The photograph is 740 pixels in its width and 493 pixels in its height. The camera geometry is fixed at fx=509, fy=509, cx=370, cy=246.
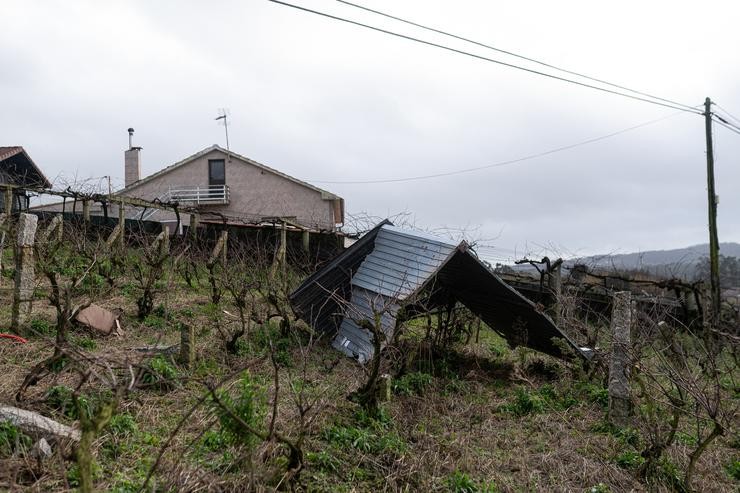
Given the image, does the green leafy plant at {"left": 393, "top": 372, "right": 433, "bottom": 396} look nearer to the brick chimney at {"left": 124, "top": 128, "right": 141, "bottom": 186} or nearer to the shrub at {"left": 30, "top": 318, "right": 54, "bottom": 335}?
the shrub at {"left": 30, "top": 318, "right": 54, "bottom": 335}

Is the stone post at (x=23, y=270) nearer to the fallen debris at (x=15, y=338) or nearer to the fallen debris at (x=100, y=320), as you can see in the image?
the fallen debris at (x=15, y=338)

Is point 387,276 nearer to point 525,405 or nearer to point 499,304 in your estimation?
point 499,304

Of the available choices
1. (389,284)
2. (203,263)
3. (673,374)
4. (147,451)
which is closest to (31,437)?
(147,451)

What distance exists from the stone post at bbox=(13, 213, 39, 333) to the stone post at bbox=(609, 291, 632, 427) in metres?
7.51

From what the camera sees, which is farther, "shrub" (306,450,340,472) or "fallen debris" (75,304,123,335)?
"fallen debris" (75,304,123,335)

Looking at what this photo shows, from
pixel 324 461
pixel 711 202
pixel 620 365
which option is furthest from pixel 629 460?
pixel 711 202

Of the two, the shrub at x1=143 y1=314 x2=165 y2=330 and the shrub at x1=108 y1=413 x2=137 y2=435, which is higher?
the shrub at x1=143 y1=314 x2=165 y2=330

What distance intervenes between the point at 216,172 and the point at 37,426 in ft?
82.9

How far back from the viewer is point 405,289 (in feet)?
23.4

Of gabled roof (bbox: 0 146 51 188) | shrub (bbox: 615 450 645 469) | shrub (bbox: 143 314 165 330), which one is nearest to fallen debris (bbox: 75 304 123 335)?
shrub (bbox: 143 314 165 330)

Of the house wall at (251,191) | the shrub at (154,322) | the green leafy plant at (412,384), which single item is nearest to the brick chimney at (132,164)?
the house wall at (251,191)

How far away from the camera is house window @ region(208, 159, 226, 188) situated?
1086 inches

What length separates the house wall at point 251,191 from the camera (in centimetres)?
2644

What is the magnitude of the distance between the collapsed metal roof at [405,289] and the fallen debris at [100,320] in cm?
270
